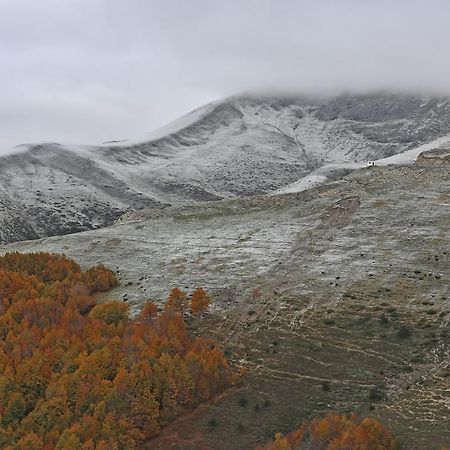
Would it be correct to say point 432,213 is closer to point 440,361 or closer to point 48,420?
point 440,361

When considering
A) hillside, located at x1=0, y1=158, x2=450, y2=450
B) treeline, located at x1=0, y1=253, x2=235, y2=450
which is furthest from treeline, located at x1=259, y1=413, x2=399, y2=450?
treeline, located at x1=0, y1=253, x2=235, y2=450

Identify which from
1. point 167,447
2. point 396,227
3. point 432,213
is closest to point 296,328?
point 167,447

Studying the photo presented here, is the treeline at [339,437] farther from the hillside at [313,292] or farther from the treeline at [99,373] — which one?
the treeline at [99,373]

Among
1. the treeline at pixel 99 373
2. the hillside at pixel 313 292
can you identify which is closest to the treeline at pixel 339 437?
the hillside at pixel 313 292

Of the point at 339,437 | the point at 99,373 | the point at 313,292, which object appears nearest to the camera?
the point at 339,437

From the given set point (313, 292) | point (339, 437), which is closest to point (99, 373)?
point (339, 437)

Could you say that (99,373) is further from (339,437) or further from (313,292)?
(313,292)
